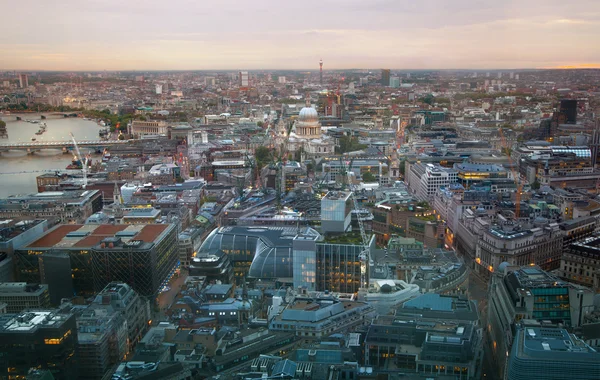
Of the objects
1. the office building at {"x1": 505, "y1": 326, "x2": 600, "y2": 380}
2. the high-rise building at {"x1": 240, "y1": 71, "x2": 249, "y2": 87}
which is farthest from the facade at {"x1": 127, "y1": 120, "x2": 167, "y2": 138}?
the office building at {"x1": 505, "y1": 326, "x2": 600, "y2": 380}

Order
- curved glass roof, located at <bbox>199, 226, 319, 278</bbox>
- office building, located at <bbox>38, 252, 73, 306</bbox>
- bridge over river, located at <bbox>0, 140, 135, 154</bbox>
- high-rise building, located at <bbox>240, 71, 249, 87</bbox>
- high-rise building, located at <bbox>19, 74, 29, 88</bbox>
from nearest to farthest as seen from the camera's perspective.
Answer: office building, located at <bbox>38, 252, 73, 306</bbox>
curved glass roof, located at <bbox>199, 226, 319, 278</bbox>
high-rise building, located at <bbox>19, 74, 29, 88</bbox>
bridge over river, located at <bbox>0, 140, 135, 154</bbox>
high-rise building, located at <bbox>240, 71, 249, 87</bbox>

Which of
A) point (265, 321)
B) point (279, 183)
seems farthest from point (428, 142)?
point (265, 321)

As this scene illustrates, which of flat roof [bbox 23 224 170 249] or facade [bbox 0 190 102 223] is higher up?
flat roof [bbox 23 224 170 249]

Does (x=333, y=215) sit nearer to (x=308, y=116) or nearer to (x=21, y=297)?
(x=21, y=297)

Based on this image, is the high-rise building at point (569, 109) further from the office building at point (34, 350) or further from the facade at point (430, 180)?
the office building at point (34, 350)

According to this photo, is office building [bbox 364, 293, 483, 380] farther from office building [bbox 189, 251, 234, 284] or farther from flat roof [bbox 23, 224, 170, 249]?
flat roof [bbox 23, 224, 170, 249]

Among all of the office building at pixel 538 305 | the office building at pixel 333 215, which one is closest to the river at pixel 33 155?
the office building at pixel 333 215

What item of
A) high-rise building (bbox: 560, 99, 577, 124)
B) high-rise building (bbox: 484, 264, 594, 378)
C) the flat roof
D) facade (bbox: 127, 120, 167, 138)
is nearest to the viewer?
high-rise building (bbox: 484, 264, 594, 378)

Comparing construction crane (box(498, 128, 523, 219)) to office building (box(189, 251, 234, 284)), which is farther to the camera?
construction crane (box(498, 128, 523, 219))
